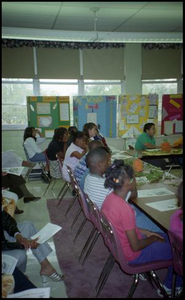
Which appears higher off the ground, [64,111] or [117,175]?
[64,111]

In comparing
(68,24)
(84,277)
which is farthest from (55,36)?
(84,277)

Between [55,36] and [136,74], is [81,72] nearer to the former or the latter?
[136,74]

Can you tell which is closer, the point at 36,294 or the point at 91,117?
the point at 36,294

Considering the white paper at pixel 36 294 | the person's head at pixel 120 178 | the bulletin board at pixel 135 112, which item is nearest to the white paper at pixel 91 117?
the bulletin board at pixel 135 112

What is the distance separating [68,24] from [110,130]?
2.68m

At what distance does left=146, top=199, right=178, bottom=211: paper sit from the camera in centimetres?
220

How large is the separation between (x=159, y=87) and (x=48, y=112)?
3113 millimetres

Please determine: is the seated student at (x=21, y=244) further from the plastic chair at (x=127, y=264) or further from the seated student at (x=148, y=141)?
the seated student at (x=148, y=141)

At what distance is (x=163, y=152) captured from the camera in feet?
15.0

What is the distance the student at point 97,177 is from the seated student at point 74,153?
4.39 ft

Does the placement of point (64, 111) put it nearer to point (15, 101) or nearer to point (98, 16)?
point (15, 101)

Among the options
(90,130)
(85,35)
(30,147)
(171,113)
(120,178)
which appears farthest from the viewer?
(171,113)

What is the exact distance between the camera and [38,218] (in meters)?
3.81

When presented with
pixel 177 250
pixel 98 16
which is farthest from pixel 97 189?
pixel 98 16
